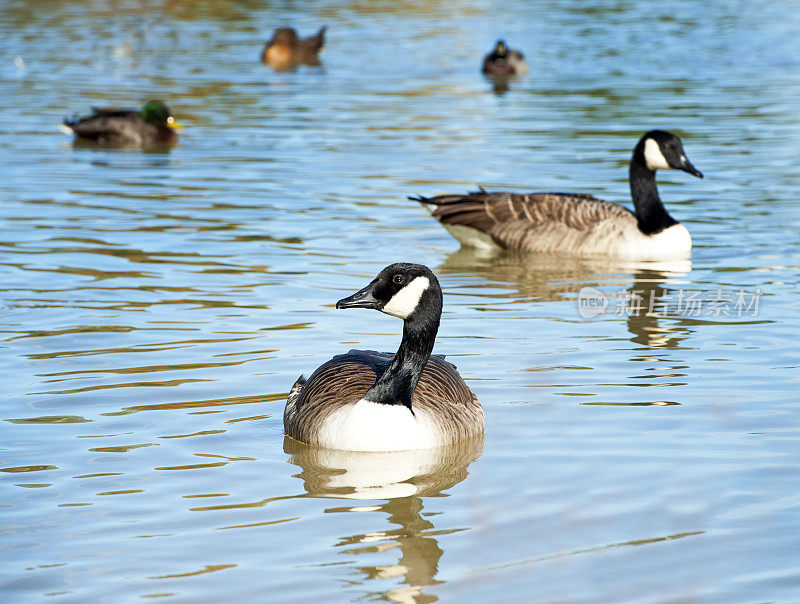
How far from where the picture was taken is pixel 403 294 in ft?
26.2

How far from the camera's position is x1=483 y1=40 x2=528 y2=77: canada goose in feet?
98.5

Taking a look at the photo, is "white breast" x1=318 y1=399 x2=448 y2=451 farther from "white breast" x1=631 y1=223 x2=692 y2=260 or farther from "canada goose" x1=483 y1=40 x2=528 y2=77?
"canada goose" x1=483 y1=40 x2=528 y2=77

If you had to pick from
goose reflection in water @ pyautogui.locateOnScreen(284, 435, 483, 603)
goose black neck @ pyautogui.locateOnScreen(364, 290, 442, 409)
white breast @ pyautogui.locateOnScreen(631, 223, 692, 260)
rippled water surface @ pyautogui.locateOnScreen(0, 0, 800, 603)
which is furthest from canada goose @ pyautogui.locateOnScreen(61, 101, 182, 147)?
goose black neck @ pyautogui.locateOnScreen(364, 290, 442, 409)

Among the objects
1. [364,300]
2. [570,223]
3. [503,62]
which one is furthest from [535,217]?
[503,62]

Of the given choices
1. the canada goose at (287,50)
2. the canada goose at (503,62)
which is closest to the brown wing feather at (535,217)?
the canada goose at (503,62)

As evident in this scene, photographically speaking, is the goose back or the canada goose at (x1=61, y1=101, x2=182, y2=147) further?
the canada goose at (x1=61, y1=101, x2=182, y2=147)

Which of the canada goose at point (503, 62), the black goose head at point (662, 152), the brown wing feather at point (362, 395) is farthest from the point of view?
the canada goose at point (503, 62)

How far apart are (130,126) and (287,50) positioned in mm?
11217

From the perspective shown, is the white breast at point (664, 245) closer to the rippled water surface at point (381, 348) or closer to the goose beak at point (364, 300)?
the rippled water surface at point (381, 348)

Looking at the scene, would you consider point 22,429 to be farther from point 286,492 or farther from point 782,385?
point 782,385

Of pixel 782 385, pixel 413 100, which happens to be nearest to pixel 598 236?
pixel 782 385

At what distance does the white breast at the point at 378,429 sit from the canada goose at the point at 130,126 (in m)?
14.5

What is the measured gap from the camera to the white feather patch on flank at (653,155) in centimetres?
1523

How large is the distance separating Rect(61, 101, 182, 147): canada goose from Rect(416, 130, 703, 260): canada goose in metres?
8.26
